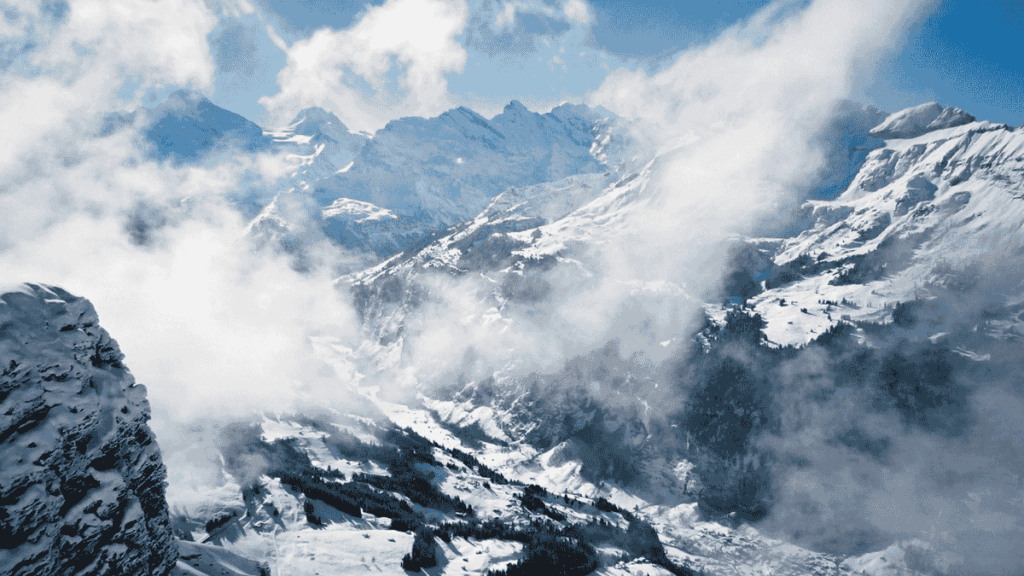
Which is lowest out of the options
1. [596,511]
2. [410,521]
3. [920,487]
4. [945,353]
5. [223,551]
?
[223,551]

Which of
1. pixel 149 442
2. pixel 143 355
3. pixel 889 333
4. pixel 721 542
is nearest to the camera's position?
pixel 149 442

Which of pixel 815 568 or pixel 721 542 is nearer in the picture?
pixel 815 568

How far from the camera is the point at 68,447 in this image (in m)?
22.4

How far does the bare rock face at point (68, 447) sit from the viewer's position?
20.0 metres

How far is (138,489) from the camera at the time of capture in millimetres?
27281

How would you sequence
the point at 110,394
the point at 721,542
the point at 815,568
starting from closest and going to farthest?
1. the point at 110,394
2. the point at 815,568
3. the point at 721,542

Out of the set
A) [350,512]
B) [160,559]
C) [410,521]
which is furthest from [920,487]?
[160,559]

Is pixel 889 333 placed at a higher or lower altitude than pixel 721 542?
higher

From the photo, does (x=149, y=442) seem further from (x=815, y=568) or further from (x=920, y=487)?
(x=920, y=487)

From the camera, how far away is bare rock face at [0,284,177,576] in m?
20.0

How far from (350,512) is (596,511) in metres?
75.6

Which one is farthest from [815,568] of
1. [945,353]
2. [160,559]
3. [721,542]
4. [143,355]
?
[143,355]

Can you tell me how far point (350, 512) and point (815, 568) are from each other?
140 m

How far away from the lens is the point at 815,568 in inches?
5679
